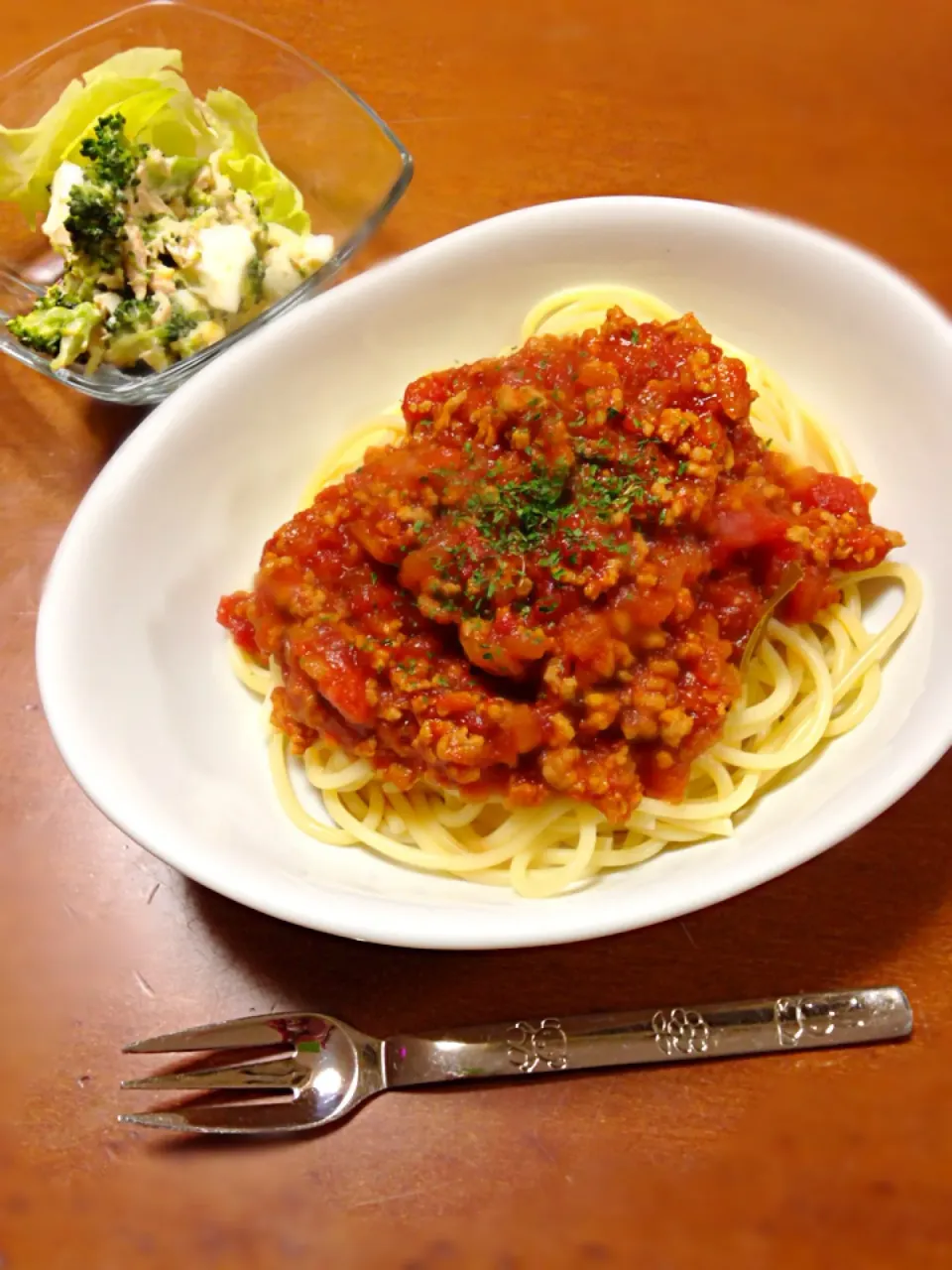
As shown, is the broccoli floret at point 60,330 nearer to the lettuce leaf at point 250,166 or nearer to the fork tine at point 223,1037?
the lettuce leaf at point 250,166

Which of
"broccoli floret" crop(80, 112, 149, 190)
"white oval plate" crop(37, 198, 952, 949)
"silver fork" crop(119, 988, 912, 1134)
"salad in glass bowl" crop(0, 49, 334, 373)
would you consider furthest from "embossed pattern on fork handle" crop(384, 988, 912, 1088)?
"broccoli floret" crop(80, 112, 149, 190)

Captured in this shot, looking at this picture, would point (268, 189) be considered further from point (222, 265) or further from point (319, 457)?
point (319, 457)

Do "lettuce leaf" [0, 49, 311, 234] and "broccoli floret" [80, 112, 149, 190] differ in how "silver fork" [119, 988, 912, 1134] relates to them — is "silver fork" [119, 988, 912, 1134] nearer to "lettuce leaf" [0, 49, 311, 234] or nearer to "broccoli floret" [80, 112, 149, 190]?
"broccoli floret" [80, 112, 149, 190]

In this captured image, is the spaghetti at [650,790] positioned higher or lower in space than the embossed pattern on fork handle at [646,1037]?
higher

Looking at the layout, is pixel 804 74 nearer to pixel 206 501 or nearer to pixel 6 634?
pixel 206 501

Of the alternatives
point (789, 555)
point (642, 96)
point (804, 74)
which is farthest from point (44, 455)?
point (804, 74)

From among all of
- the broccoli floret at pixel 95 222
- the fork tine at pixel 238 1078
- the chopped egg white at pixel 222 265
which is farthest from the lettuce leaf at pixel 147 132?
the fork tine at pixel 238 1078
